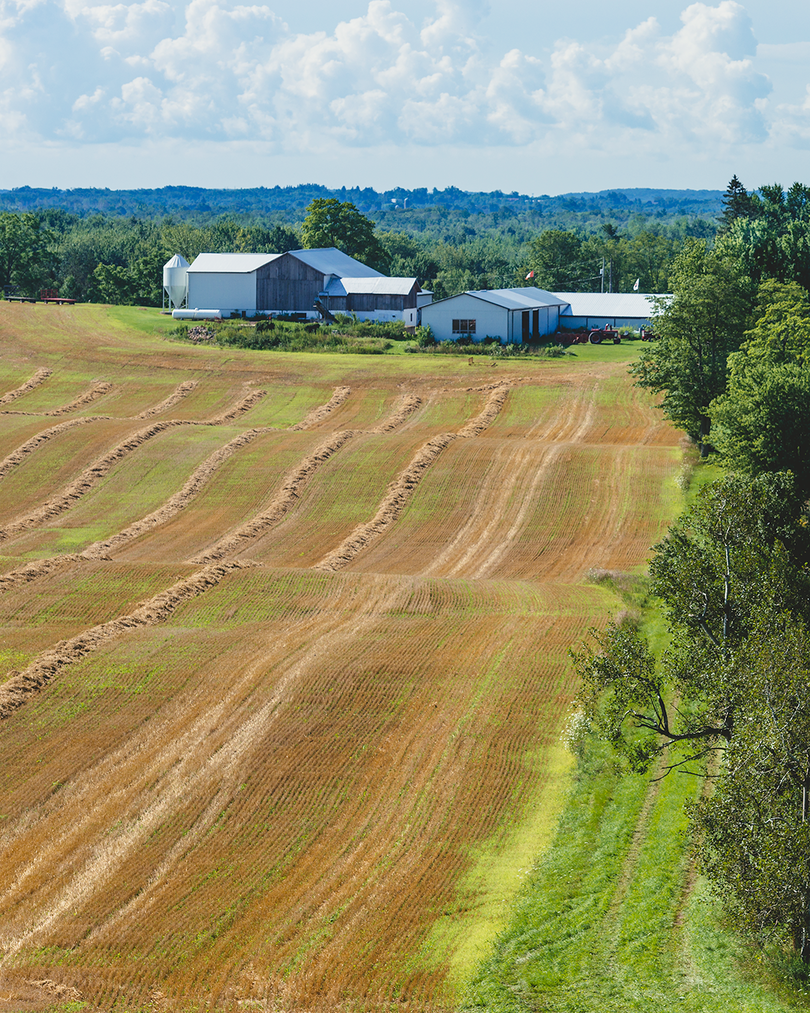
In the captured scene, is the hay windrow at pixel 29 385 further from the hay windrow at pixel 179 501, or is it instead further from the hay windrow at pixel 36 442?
the hay windrow at pixel 179 501

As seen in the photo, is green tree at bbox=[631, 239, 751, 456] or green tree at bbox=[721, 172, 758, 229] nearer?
green tree at bbox=[631, 239, 751, 456]

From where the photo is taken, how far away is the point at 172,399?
73062 mm

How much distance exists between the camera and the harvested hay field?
20.2 m

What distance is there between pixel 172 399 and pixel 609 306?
5294cm

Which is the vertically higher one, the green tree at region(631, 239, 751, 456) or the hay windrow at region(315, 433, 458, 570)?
the green tree at region(631, 239, 751, 456)

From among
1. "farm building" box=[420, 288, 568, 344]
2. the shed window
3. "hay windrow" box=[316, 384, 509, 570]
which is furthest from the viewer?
the shed window

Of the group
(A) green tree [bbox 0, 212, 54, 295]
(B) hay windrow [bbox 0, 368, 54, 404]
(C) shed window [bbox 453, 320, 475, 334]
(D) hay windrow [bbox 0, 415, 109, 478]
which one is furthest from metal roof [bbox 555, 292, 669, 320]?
(A) green tree [bbox 0, 212, 54, 295]

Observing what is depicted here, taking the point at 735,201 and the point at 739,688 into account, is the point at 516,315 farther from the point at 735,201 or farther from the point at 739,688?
the point at 739,688

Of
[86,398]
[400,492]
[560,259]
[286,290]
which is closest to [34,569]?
[400,492]

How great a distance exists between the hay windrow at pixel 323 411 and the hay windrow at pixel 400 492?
9.10 m

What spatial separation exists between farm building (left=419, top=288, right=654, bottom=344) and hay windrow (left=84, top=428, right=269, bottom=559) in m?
32.9

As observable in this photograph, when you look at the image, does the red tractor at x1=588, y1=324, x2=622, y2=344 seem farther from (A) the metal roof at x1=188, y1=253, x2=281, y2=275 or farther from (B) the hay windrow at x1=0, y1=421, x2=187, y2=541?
(B) the hay windrow at x1=0, y1=421, x2=187, y2=541

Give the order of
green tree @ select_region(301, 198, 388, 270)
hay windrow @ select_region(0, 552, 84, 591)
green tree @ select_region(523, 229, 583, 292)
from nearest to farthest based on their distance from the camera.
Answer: hay windrow @ select_region(0, 552, 84, 591) < green tree @ select_region(301, 198, 388, 270) < green tree @ select_region(523, 229, 583, 292)

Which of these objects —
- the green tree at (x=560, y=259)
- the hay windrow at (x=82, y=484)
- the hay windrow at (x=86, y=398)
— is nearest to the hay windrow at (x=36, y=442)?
the hay windrow at (x=86, y=398)
